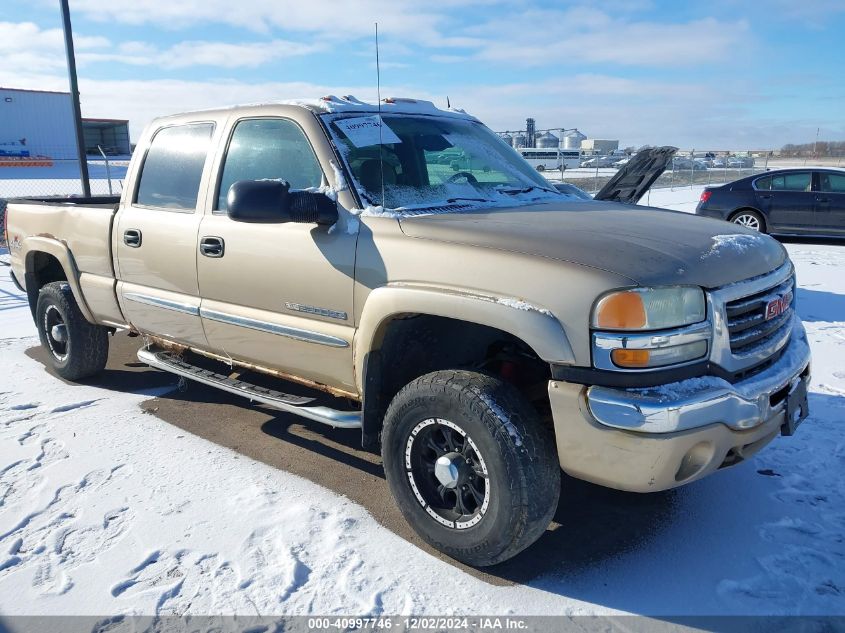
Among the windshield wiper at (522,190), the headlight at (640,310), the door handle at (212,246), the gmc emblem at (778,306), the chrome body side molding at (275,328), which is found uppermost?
the windshield wiper at (522,190)

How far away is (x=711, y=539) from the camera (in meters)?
3.17

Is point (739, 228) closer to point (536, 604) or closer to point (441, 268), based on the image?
point (441, 268)

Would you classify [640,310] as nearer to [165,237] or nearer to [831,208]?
[165,237]

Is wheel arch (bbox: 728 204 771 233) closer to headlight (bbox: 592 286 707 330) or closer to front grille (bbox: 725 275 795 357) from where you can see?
front grille (bbox: 725 275 795 357)

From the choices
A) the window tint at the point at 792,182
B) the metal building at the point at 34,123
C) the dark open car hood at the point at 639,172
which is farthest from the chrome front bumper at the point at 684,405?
the metal building at the point at 34,123

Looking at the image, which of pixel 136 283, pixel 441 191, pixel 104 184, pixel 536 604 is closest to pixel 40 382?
pixel 136 283

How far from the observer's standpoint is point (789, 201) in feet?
41.0

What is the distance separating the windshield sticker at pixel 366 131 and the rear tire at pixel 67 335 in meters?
2.87

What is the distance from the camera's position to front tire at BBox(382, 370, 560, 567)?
269 centimetres

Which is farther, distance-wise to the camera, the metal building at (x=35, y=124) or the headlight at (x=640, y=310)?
the metal building at (x=35, y=124)

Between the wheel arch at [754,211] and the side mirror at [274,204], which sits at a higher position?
the side mirror at [274,204]

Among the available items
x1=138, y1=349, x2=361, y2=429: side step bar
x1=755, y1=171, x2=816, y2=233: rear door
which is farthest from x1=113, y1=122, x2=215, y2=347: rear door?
x1=755, y1=171, x2=816, y2=233: rear door

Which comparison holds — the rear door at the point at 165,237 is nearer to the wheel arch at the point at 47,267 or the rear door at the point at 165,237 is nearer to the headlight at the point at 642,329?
the wheel arch at the point at 47,267

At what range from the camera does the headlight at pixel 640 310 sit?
248 centimetres
